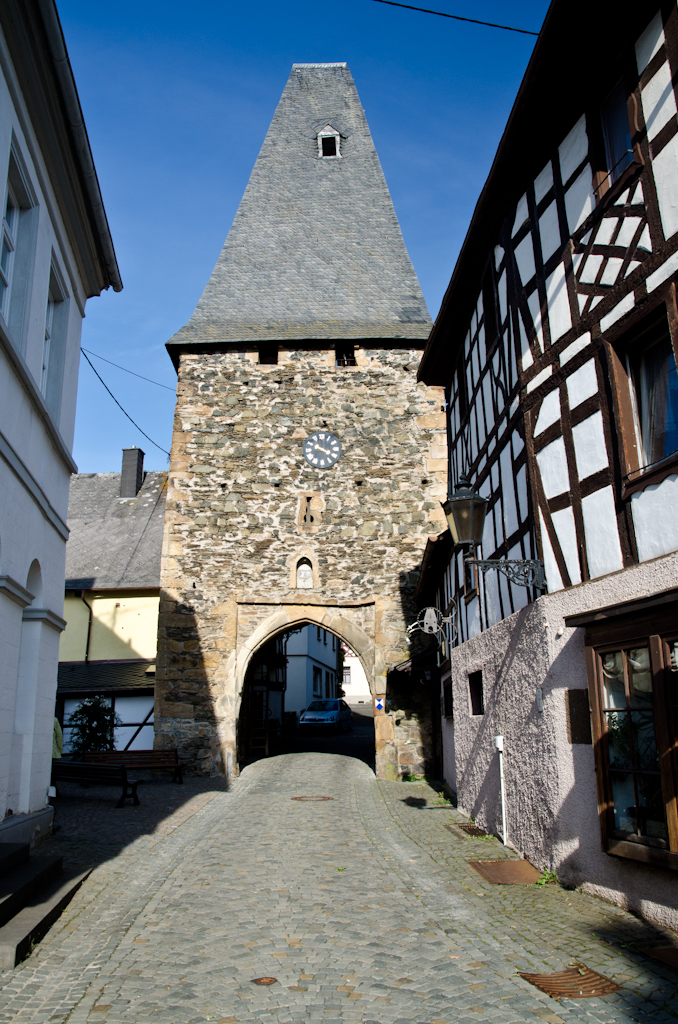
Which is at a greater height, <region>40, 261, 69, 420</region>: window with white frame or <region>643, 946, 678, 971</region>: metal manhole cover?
<region>40, 261, 69, 420</region>: window with white frame

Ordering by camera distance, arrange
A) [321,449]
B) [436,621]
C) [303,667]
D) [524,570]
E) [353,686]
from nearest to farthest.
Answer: [524,570] < [436,621] < [321,449] < [303,667] < [353,686]

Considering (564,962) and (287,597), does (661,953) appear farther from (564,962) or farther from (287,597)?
(287,597)

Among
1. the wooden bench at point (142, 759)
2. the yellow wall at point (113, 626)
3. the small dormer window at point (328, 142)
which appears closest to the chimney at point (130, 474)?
the yellow wall at point (113, 626)

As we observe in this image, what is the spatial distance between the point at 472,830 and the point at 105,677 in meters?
12.1

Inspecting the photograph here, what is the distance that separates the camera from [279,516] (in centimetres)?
1395

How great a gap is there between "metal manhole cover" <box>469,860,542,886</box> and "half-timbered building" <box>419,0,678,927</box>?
0.15m

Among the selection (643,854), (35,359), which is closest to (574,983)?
(643,854)

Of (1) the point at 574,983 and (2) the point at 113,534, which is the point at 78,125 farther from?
(2) the point at 113,534

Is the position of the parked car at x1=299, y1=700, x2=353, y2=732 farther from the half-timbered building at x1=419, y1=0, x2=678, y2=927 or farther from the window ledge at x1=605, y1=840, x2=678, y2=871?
the window ledge at x1=605, y1=840, x2=678, y2=871

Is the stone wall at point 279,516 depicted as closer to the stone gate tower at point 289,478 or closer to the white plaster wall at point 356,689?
the stone gate tower at point 289,478

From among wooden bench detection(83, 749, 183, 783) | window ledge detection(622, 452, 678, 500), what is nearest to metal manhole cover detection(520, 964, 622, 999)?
window ledge detection(622, 452, 678, 500)

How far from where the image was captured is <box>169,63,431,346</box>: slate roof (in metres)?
15.3

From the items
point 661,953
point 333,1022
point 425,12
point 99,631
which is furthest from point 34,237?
point 99,631

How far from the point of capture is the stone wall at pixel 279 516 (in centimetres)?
1333
